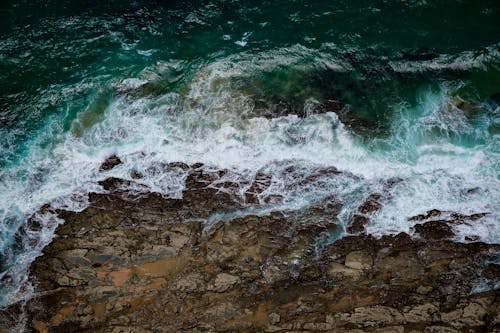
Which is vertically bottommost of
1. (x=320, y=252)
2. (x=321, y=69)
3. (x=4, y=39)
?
(x=320, y=252)

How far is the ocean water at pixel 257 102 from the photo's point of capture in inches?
350

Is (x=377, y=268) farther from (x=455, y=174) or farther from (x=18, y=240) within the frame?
(x=18, y=240)

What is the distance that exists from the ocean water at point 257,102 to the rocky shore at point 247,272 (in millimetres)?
365

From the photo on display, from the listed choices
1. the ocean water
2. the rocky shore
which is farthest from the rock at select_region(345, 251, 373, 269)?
the ocean water

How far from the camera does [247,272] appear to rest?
7.78 metres

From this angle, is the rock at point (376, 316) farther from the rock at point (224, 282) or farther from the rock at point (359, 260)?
the rock at point (224, 282)

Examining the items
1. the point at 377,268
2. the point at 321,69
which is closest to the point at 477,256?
the point at 377,268

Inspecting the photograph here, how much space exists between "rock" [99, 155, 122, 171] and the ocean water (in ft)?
0.43

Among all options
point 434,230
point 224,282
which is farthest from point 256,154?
point 434,230

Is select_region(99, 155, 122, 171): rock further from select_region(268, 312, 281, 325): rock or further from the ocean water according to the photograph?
select_region(268, 312, 281, 325): rock

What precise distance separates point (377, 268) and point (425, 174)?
2529mm

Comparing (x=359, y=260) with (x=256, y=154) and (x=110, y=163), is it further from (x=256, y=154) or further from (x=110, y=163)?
(x=110, y=163)

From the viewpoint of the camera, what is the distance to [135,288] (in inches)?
302

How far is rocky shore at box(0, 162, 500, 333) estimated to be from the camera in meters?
7.38
